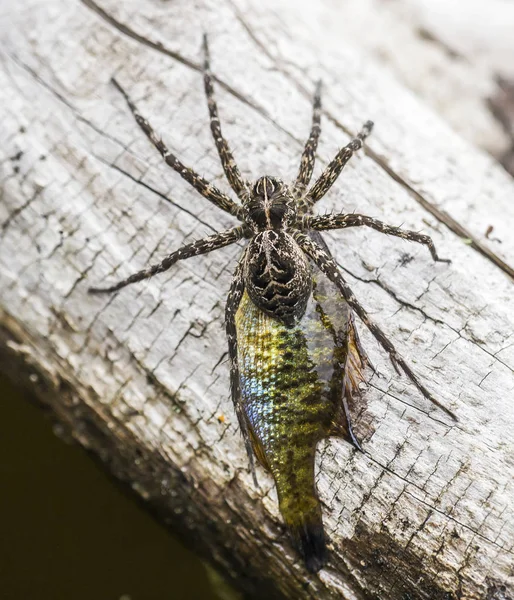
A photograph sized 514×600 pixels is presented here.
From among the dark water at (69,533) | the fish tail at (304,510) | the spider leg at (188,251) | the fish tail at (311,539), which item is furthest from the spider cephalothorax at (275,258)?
the dark water at (69,533)

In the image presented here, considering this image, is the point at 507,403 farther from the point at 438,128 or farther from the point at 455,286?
the point at 438,128

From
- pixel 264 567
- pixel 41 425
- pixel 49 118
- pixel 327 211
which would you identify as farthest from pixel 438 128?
pixel 41 425

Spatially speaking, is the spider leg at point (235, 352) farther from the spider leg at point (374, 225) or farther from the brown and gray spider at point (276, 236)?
the spider leg at point (374, 225)

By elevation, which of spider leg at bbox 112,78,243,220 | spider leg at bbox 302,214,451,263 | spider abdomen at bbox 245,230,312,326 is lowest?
spider abdomen at bbox 245,230,312,326

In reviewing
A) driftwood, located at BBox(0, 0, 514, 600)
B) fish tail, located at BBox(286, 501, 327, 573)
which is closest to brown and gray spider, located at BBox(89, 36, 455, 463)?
driftwood, located at BBox(0, 0, 514, 600)

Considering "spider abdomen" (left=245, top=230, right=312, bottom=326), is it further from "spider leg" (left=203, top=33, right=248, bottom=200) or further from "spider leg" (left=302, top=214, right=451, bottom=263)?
"spider leg" (left=203, top=33, right=248, bottom=200)

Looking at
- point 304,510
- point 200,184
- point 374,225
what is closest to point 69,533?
point 304,510

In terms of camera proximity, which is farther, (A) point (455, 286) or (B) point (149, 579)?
(B) point (149, 579)
